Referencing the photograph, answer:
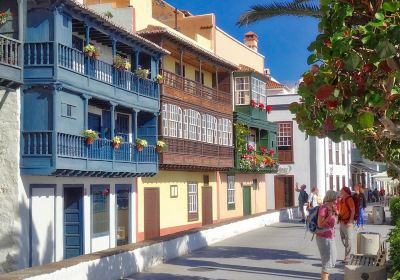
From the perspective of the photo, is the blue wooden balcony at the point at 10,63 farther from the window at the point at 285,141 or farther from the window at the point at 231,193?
the window at the point at 285,141

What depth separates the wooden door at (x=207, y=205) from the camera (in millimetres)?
29938

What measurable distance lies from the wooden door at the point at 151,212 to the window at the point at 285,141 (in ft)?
67.2

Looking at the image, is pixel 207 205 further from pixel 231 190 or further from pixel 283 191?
pixel 283 191

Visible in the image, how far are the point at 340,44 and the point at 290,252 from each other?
1362 centimetres

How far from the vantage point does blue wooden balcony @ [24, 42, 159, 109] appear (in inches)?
674

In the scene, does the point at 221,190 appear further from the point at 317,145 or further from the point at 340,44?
the point at 340,44

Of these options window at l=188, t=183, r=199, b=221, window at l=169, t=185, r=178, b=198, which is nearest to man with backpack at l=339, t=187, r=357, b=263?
window at l=169, t=185, r=178, b=198

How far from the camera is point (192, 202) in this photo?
28688 millimetres

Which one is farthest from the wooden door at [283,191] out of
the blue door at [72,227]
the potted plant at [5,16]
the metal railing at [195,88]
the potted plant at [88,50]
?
the potted plant at [5,16]

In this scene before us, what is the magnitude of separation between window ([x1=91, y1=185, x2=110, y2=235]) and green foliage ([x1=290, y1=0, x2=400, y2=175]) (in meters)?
13.6

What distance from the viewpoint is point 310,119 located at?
8.07 metres

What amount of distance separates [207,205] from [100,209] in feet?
32.8

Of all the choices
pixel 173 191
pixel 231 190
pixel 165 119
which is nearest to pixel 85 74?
pixel 165 119

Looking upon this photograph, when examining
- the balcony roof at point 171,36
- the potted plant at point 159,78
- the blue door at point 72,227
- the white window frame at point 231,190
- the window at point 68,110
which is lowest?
the blue door at point 72,227
